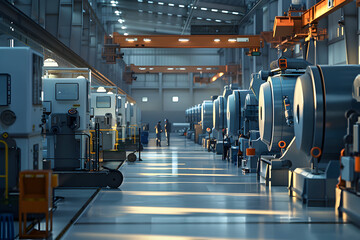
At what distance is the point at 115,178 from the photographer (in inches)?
440

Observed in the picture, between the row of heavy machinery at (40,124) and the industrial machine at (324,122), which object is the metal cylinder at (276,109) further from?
the row of heavy machinery at (40,124)

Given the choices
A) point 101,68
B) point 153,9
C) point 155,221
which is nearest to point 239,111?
point 155,221

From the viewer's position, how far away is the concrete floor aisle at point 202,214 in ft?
22.0

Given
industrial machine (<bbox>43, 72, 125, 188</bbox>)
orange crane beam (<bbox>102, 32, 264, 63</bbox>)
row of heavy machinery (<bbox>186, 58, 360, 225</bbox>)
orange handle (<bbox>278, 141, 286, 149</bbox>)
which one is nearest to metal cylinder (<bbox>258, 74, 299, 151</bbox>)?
row of heavy machinery (<bbox>186, 58, 360, 225</bbox>)

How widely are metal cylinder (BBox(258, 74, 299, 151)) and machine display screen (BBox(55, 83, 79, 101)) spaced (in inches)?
203

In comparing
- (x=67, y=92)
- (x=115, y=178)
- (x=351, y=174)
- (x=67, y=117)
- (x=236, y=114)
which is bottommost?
(x=115, y=178)

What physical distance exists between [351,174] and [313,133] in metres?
2.00

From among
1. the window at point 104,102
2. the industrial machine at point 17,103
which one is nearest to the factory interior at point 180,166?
the industrial machine at point 17,103

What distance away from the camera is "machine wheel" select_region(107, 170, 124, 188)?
1116 cm

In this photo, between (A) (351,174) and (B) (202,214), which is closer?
(A) (351,174)

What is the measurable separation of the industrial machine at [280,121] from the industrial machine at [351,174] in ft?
10.5

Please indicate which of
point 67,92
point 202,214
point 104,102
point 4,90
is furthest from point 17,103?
point 104,102

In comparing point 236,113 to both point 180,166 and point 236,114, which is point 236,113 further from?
point 180,166

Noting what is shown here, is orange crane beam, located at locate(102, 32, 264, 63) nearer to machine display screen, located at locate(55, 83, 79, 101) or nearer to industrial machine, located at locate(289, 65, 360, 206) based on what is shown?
machine display screen, located at locate(55, 83, 79, 101)
